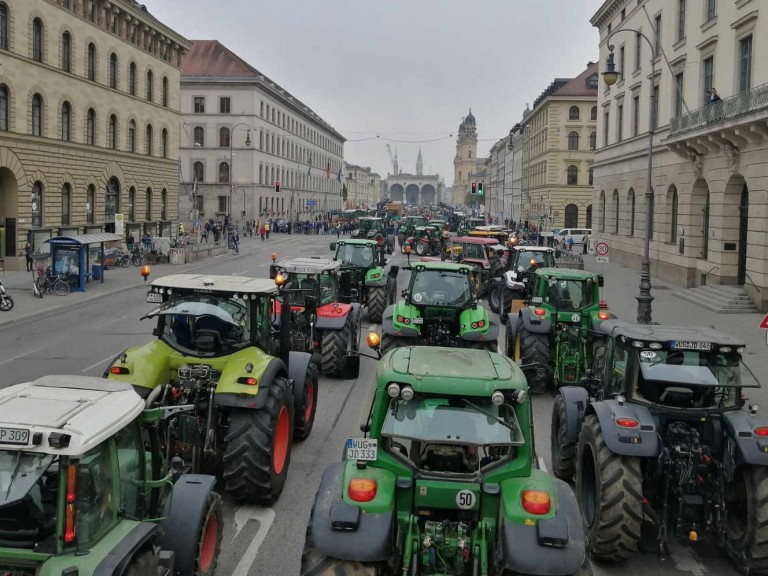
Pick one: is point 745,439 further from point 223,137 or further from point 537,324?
point 223,137

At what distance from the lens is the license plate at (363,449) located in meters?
5.67

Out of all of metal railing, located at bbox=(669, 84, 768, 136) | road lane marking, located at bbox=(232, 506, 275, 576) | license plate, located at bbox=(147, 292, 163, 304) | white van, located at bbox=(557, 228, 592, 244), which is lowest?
road lane marking, located at bbox=(232, 506, 275, 576)

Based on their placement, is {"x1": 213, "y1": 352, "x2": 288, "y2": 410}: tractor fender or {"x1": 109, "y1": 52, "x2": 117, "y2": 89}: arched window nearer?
{"x1": 213, "y1": 352, "x2": 288, "y2": 410}: tractor fender

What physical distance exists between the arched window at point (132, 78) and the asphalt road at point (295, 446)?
85.9ft

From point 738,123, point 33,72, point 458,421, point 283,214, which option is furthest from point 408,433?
point 283,214

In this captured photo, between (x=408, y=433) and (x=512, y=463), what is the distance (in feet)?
2.48

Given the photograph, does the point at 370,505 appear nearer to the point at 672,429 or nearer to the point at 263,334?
the point at 672,429

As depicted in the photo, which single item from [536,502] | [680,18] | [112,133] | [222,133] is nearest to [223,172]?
[222,133]

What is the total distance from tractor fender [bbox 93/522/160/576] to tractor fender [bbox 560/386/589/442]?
5.29 m

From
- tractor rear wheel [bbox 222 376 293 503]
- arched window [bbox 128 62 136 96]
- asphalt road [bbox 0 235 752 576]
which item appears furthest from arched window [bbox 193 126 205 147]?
tractor rear wheel [bbox 222 376 293 503]

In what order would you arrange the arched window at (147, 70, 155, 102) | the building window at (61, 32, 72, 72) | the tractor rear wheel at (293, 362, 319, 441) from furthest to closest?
the arched window at (147, 70, 155, 102), the building window at (61, 32, 72, 72), the tractor rear wheel at (293, 362, 319, 441)

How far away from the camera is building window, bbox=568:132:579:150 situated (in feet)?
256

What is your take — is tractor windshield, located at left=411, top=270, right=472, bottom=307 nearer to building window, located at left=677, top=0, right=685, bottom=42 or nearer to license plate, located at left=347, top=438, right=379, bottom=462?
license plate, located at left=347, top=438, right=379, bottom=462

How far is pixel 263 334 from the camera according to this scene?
31.6 ft
